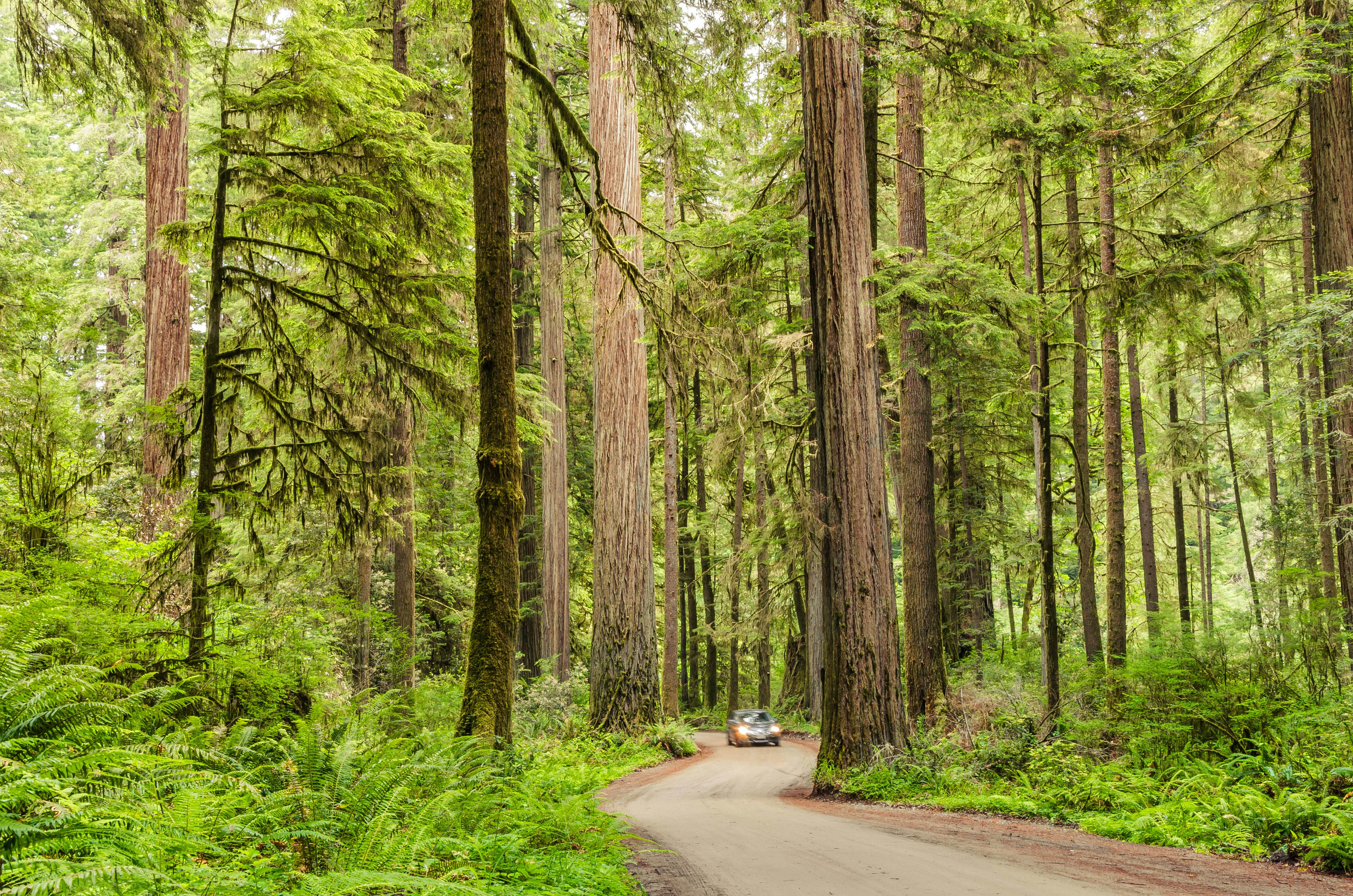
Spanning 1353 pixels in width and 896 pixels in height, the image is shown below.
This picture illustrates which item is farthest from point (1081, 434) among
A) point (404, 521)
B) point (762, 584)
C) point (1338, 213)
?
point (404, 521)

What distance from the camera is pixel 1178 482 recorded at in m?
22.2

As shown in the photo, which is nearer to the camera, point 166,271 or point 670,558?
point 166,271

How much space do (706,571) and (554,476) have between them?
1587cm

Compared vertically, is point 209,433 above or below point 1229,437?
below

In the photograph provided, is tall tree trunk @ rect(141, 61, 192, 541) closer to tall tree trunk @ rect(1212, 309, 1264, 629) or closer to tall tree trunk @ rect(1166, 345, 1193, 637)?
tall tree trunk @ rect(1212, 309, 1264, 629)

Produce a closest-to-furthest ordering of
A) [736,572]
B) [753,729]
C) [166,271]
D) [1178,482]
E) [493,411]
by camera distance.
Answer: [493,411], [166,271], [736,572], [753,729], [1178,482]

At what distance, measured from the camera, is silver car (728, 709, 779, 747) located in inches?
822

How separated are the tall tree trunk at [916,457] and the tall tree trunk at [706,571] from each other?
16.1 meters

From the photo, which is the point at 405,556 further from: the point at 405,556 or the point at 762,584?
the point at 762,584

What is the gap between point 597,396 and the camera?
49.0 ft

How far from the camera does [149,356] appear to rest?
501 inches

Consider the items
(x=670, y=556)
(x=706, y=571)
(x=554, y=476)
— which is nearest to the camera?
(x=554, y=476)

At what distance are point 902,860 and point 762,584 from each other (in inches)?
728

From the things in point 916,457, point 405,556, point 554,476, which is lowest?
point 405,556
